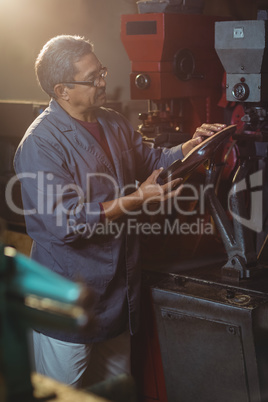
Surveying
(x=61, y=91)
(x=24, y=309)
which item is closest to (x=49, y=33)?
(x=61, y=91)

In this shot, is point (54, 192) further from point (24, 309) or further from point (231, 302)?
point (24, 309)

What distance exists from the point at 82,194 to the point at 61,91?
0.38 metres

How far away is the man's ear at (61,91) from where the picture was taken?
2.11 meters

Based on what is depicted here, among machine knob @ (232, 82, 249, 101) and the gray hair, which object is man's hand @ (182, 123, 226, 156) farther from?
the gray hair

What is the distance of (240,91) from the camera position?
7.49ft

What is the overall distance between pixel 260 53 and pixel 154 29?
0.61 m

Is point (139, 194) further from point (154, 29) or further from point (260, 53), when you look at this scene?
point (154, 29)

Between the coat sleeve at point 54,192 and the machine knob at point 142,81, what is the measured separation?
0.81 metres

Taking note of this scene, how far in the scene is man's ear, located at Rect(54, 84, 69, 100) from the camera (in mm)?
2107

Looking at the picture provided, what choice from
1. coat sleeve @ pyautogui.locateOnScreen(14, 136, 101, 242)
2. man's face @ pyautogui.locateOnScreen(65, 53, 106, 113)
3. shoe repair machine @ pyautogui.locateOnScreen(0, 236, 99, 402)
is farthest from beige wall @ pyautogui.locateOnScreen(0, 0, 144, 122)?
shoe repair machine @ pyautogui.locateOnScreen(0, 236, 99, 402)

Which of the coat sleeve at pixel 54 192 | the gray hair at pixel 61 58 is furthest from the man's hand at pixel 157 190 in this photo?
the gray hair at pixel 61 58

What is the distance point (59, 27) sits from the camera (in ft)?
13.0

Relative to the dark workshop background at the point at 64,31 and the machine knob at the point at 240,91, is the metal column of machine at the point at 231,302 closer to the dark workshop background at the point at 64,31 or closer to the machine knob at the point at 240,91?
the machine knob at the point at 240,91

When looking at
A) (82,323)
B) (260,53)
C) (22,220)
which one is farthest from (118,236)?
(22,220)
